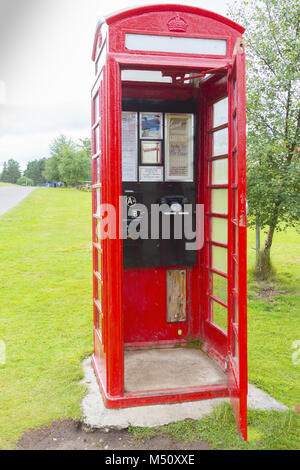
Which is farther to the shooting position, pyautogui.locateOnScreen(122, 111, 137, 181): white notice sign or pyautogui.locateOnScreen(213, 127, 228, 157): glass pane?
pyautogui.locateOnScreen(122, 111, 137, 181): white notice sign

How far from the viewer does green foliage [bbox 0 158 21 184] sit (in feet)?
290

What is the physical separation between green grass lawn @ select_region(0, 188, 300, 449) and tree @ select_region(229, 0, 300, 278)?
1501 millimetres

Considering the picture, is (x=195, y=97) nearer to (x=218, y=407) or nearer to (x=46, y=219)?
(x=218, y=407)

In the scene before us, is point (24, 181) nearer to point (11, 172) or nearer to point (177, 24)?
point (11, 172)

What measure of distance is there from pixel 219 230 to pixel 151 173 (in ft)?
2.96

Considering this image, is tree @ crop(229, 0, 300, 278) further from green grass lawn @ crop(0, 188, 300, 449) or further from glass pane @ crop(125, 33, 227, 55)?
glass pane @ crop(125, 33, 227, 55)

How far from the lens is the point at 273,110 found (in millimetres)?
7188

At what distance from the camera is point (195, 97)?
15.1 ft

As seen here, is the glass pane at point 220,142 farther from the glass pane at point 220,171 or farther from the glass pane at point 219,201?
the glass pane at point 219,201

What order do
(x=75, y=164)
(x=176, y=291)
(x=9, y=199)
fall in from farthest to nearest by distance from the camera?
(x=75, y=164) → (x=9, y=199) → (x=176, y=291)

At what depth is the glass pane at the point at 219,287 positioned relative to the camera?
416 cm

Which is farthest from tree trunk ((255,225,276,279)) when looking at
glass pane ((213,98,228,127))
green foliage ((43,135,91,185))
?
green foliage ((43,135,91,185))

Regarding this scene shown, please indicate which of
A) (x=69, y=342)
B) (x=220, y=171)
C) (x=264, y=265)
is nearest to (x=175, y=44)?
(x=220, y=171)
